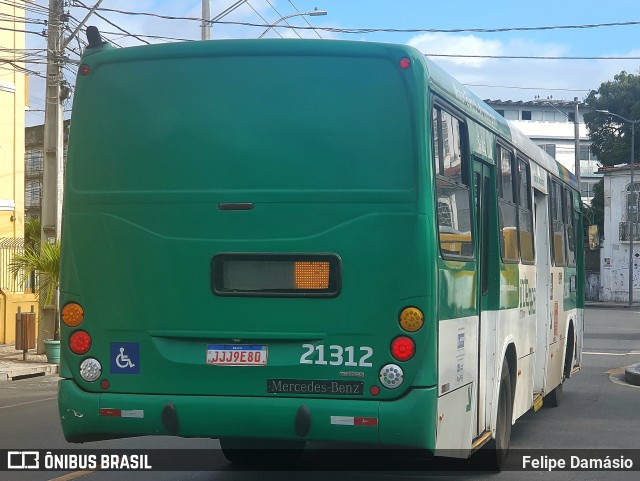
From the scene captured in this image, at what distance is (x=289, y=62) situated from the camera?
7379mm

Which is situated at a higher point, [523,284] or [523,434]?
[523,284]

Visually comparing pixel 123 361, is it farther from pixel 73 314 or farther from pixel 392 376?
pixel 392 376

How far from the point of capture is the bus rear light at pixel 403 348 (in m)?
7.00

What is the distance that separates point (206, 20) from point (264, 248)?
1956cm

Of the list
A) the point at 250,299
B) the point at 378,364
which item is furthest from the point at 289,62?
the point at 378,364

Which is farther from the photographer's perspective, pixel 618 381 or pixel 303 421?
pixel 618 381

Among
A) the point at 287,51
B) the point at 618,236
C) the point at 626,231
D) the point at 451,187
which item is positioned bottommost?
the point at 451,187

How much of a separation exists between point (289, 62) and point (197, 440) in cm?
509

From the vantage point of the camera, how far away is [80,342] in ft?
24.5

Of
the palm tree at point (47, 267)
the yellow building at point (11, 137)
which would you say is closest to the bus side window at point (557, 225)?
the palm tree at point (47, 267)

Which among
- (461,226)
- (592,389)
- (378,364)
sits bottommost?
(592,389)

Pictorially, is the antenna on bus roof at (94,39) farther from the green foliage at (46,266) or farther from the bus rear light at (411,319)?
the green foliage at (46,266)

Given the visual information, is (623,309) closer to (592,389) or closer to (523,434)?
(592,389)

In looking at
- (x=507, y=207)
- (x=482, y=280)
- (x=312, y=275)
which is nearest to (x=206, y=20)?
(x=507, y=207)
